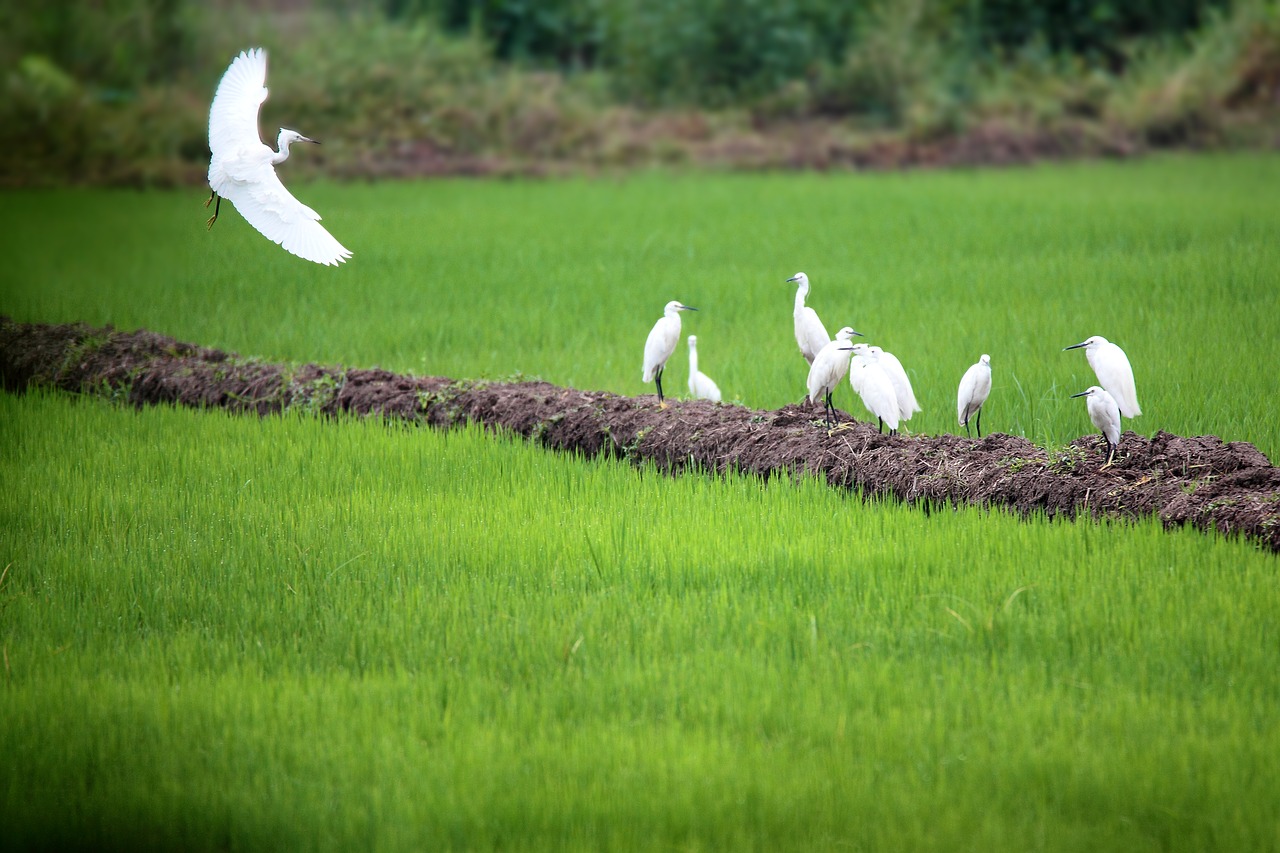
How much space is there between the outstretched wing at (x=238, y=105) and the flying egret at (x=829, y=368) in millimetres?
2941

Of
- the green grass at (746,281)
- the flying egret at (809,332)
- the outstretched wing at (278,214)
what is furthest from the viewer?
the green grass at (746,281)

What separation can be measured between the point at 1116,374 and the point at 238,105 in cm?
406

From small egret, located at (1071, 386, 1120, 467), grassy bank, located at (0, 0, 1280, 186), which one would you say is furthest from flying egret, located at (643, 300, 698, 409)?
grassy bank, located at (0, 0, 1280, 186)

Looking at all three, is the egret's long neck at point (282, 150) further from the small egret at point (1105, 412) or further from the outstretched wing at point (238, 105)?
the small egret at point (1105, 412)

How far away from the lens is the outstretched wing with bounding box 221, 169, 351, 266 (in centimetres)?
477

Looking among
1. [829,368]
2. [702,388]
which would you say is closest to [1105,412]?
[829,368]

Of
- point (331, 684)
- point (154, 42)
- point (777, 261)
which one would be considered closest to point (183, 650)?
point (331, 684)

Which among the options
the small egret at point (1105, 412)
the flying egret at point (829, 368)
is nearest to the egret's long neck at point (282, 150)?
the flying egret at point (829, 368)

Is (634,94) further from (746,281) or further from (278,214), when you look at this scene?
(278,214)

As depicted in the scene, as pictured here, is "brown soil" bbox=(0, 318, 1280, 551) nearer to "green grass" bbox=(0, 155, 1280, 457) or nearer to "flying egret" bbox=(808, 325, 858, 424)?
"flying egret" bbox=(808, 325, 858, 424)

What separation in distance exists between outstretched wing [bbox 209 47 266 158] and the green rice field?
1713mm

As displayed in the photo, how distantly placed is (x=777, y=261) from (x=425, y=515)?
800 cm

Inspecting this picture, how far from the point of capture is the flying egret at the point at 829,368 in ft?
20.9

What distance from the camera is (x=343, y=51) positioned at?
2228 centimetres
